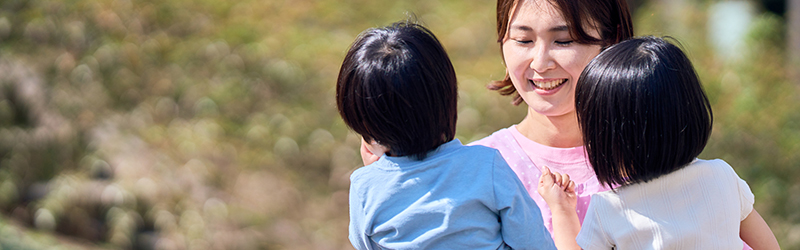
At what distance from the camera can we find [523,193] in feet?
4.26

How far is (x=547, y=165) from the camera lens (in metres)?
1.55

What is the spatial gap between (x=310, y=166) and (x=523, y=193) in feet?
10.3

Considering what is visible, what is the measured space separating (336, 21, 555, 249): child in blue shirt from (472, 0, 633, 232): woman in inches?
9.4

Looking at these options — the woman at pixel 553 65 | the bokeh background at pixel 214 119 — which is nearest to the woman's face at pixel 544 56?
the woman at pixel 553 65

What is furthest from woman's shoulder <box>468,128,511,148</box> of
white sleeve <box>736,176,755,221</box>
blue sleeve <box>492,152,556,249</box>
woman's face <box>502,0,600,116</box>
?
white sleeve <box>736,176,755,221</box>

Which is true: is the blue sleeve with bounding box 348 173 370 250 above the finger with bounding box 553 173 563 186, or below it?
above

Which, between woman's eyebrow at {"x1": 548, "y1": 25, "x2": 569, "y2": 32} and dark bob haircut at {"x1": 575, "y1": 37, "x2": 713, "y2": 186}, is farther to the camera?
woman's eyebrow at {"x1": 548, "y1": 25, "x2": 569, "y2": 32}

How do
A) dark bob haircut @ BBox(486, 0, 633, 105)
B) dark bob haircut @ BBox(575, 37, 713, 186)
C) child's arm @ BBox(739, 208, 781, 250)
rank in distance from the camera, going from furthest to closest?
dark bob haircut @ BBox(486, 0, 633, 105) < child's arm @ BBox(739, 208, 781, 250) < dark bob haircut @ BBox(575, 37, 713, 186)

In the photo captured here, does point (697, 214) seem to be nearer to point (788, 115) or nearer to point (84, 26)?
point (788, 115)

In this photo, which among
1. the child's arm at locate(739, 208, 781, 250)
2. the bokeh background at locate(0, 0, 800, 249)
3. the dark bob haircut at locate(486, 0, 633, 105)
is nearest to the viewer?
the child's arm at locate(739, 208, 781, 250)

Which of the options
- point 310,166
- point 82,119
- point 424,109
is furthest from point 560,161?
point 82,119

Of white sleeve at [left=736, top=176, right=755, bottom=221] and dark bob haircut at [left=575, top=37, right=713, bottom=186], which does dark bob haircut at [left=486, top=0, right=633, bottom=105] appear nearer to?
dark bob haircut at [left=575, top=37, right=713, bottom=186]

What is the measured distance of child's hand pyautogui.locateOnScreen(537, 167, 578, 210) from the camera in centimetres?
134

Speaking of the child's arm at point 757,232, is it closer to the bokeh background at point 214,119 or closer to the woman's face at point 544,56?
the woman's face at point 544,56
